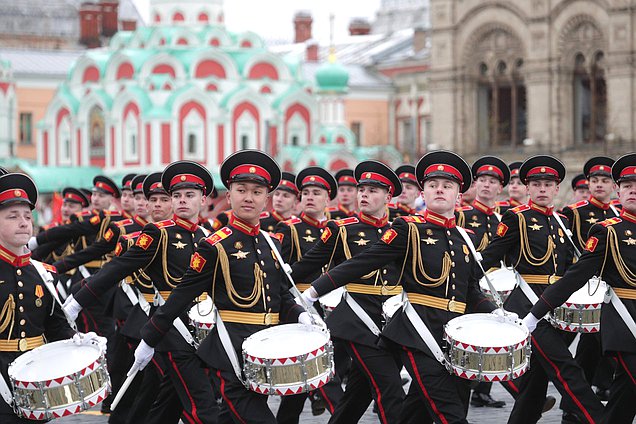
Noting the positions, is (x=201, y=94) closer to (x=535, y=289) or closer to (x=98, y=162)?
(x=98, y=162)

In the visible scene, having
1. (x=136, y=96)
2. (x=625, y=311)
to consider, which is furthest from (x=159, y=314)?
(x=136, y=96)

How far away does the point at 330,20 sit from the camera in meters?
60.1

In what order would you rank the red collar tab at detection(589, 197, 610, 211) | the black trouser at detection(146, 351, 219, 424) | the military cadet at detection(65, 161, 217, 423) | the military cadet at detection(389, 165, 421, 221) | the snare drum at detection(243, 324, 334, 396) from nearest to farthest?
the snare drum at detection(243, 324, 334, 396) → the black trouser at detection(146, 351, 219, 424) → the military cadet at detection(65, 161, 217, 423) → the red collar tab at detection(589, 197, 610, 211) → the military cadet at detection(389, 165, 421, 221)

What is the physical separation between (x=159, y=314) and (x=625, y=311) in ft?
9.41

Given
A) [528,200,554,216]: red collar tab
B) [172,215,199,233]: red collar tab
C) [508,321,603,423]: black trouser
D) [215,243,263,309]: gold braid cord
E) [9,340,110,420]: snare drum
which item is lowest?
[508,321,603,423]: black trouser

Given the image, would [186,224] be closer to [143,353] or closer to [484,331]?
[143,353]

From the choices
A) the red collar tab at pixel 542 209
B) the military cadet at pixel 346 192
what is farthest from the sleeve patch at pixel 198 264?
the military cadet at pixel 346 192

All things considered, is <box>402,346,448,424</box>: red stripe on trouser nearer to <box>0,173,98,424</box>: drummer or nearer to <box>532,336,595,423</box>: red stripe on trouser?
<box>532,336,595,423</box>: red stripe on trouser

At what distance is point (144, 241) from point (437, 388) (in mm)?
2287

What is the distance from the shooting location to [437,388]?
319 inches

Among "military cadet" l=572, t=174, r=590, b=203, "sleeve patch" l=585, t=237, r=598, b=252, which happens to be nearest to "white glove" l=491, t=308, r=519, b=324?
"sleeve patch" l=585, t=237, r=598, b=252

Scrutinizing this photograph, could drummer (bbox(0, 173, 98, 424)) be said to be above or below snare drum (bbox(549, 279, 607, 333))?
above

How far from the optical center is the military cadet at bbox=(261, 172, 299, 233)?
13.6 metres

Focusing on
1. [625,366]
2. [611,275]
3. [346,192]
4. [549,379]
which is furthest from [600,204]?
[625,366]
